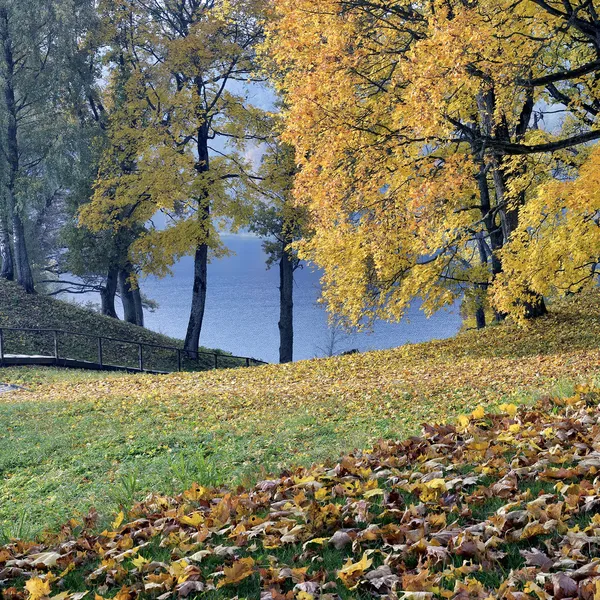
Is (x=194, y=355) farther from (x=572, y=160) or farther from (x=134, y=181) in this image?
(x=572, y=160)

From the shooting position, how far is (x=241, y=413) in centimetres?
1064

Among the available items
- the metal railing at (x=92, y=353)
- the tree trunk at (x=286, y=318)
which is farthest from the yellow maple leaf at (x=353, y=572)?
the tree trunk at (x=286, y=318)

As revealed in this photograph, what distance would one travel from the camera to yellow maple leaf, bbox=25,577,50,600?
3467 millimetres

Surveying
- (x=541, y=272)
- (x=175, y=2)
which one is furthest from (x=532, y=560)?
(x=175, y=2)

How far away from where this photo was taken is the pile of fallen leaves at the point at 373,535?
3.14m

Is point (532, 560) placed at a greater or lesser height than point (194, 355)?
lesser

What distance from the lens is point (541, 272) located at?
13.0m

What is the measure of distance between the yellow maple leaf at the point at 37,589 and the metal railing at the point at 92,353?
17.9 metres

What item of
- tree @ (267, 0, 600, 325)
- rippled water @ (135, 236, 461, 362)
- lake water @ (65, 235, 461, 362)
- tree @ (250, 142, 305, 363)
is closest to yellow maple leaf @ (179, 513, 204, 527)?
tree @ (267, 0, 600, 325)

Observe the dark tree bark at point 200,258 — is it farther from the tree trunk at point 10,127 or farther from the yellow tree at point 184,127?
the tree trunk at point 10,127

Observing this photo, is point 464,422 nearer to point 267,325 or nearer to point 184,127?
point 184,127

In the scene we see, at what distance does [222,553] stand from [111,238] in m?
24.7

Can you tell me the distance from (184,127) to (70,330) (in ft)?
30.4

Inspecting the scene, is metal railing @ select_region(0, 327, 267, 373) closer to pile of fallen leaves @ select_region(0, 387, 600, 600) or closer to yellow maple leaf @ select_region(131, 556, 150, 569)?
pile of fallen leaves @ select_region(0, 387, 600, 600)
